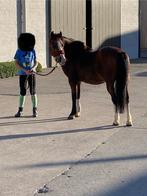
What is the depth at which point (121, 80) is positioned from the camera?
9.85m

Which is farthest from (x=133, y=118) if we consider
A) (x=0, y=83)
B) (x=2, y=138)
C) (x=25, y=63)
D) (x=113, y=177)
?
(x=0, y=83)

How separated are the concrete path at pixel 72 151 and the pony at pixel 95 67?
45 centimetres

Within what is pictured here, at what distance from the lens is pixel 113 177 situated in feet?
22.2

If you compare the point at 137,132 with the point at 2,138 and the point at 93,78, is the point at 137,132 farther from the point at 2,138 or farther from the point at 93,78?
the point at 2,138

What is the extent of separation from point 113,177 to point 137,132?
2800mm

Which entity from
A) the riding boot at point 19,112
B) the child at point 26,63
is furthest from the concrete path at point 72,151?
the child at point 26,63

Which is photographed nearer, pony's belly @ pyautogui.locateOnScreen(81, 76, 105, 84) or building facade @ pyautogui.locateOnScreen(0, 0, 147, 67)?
pony's belly @ pyautogui.locateOnScreen(81, 76, 105, 84)

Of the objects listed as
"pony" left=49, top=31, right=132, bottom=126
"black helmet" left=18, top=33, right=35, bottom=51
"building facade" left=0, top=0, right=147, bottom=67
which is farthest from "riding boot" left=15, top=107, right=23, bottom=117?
"building facade" left=0, top=0, right=147, bottom=67

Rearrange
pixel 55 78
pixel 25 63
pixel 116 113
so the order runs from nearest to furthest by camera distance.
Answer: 1. pixel 116 113
2. pixel 25 63
3. pixel 55 78

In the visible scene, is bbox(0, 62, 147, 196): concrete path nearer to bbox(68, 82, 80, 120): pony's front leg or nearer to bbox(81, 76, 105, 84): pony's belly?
bbox(68, 82, 80, 120): pony's front leg

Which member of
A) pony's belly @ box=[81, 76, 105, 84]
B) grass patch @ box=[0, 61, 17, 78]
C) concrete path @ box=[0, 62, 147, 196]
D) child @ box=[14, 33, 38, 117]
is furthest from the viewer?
grass patch @ box=[0, 61, 17, 78]

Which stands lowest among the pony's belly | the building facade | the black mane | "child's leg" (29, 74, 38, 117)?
"child's leg" (29, 74, 38, 117)

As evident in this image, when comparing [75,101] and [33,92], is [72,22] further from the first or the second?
[75,101]

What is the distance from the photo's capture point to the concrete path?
6.45m
